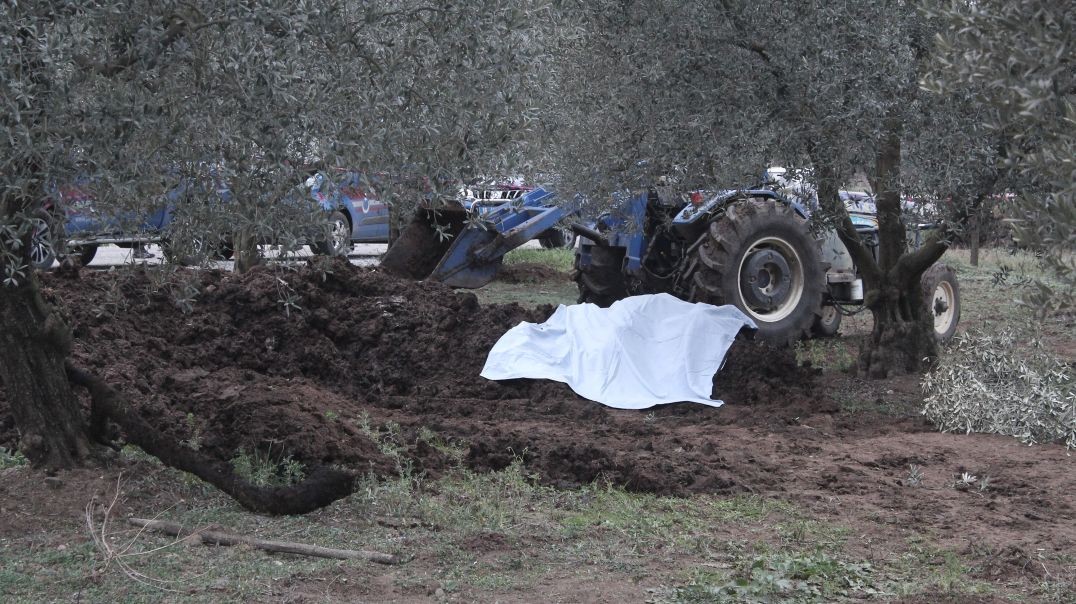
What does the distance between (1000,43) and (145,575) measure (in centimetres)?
411

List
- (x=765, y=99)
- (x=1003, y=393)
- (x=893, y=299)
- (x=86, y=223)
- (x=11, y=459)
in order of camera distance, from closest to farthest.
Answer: (x=86, y=223)
(x=11, y=459)
(x=765, y=99)
(x=1003, y=393)
(x=893, y=299)

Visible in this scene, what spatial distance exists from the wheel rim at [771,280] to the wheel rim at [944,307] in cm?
200

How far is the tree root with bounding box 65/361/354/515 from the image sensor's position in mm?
5914

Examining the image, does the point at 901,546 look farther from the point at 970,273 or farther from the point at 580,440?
the point at 970,273

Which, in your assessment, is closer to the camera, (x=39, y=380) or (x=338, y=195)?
(x=338, y=195)

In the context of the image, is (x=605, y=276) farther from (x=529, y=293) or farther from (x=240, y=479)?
(x=240, y=479)

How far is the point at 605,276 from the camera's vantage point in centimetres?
1268

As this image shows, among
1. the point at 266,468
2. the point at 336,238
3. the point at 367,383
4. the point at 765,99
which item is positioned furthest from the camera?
the point at 367,383

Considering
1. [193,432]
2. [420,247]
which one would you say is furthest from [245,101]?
[420,247]

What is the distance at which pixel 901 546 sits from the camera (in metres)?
5.75

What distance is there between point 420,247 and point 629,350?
3717mm

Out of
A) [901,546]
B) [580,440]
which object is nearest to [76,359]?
[580,440]

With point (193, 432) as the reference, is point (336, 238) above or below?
above

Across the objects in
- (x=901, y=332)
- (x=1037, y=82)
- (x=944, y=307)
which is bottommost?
(x=901, y=332)
